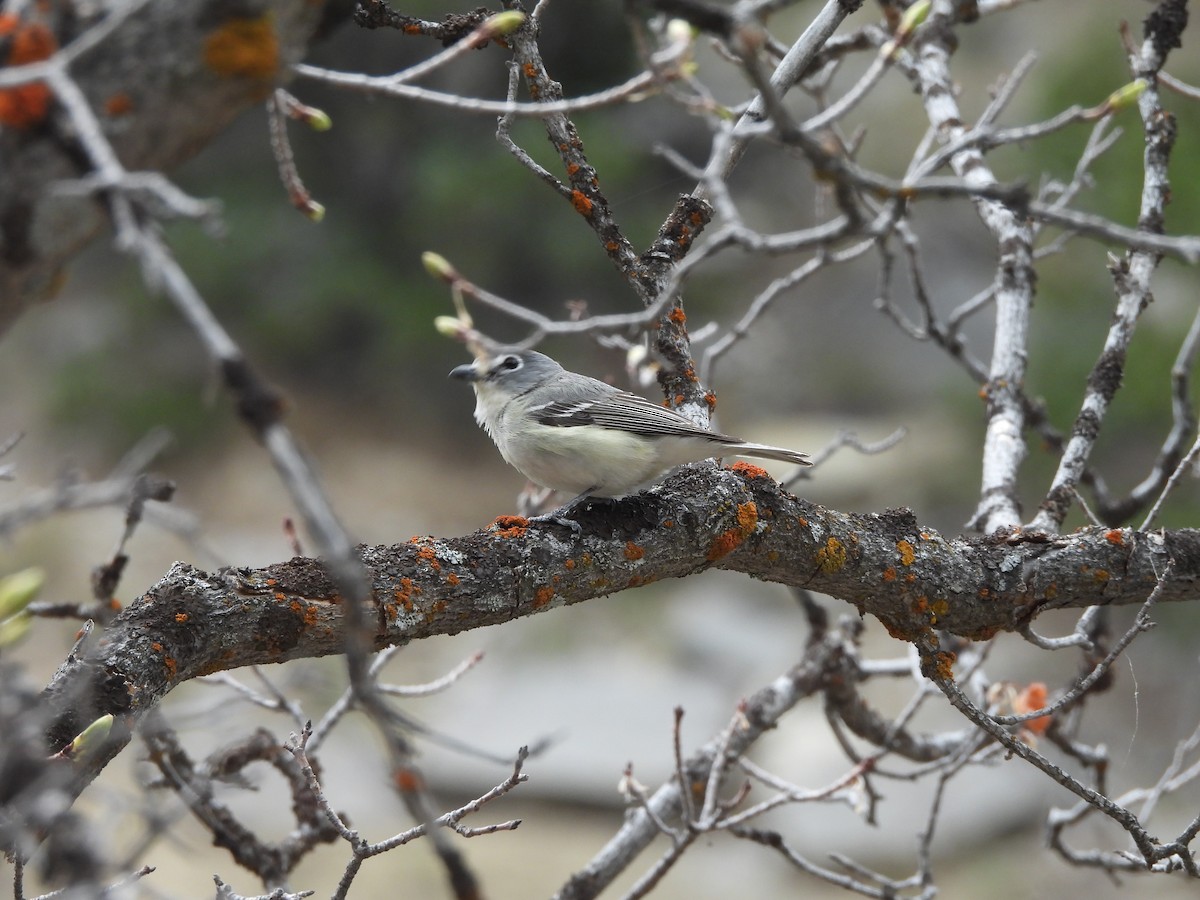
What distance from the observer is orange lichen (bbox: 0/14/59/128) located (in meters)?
1.54

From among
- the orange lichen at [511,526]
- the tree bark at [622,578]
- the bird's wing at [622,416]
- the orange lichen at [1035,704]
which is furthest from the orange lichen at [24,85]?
the orange lichen at [1035,704]

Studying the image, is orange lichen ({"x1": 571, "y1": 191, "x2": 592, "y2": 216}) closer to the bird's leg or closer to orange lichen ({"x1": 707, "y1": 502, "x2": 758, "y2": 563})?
the bird's leg

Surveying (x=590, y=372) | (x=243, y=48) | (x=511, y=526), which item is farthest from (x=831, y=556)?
(x=590, y=372)

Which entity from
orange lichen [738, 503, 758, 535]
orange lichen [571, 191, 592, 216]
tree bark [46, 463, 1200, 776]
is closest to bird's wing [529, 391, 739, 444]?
tree bark [46, 463, 1200, 776]

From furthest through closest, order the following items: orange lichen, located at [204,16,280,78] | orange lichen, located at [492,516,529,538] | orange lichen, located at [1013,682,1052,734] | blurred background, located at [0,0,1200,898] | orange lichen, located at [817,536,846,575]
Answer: blurred background, located at [0,0,1200,898] → orange lichen, located at [1013,682,1052,734] → orange lichen, located at [817,536,846,575] → orange lichen, located at [492,516,529,538] → orange lichen, located at [204,16,280,78]

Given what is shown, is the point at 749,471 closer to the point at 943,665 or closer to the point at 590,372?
the point at 943,665

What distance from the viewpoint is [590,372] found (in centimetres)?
1678

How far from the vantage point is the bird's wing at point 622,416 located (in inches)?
140

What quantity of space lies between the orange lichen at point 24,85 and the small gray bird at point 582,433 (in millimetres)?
1727

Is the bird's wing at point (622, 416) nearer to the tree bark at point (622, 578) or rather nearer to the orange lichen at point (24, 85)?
the tree bark at point (622, 578)

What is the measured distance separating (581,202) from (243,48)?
183 centimetres

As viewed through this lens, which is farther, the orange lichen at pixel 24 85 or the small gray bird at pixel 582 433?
the small gray bird at pixel 582 433

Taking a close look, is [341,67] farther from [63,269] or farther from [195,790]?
[63,269]

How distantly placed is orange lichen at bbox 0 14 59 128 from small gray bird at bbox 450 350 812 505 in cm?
173
